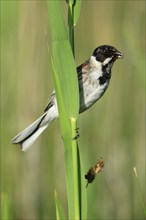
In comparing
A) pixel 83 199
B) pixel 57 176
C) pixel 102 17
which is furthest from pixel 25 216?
pixel 83 199

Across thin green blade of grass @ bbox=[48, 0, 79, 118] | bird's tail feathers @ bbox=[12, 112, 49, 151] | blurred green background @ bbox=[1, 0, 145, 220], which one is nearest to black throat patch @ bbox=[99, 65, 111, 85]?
bird's tail feathers @ bbox=[12, 112, 49, 151]

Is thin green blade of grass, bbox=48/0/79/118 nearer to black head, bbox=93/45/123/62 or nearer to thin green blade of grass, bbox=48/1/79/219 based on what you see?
thin green blade of grass, bbox=48/1/79/219

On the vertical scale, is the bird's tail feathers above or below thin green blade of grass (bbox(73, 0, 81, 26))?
below

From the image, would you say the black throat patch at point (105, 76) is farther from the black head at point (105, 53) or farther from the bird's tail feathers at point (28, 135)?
the bird's tail feathers at point (28, 135)

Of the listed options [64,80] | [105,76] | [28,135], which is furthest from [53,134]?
[64,80]

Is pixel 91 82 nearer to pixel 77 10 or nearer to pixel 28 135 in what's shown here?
pixel 28 135

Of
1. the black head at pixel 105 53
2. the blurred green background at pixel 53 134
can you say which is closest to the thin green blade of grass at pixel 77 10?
the black head at pixel 105 53

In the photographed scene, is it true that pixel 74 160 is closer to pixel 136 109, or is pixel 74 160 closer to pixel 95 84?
pixel 95 84
